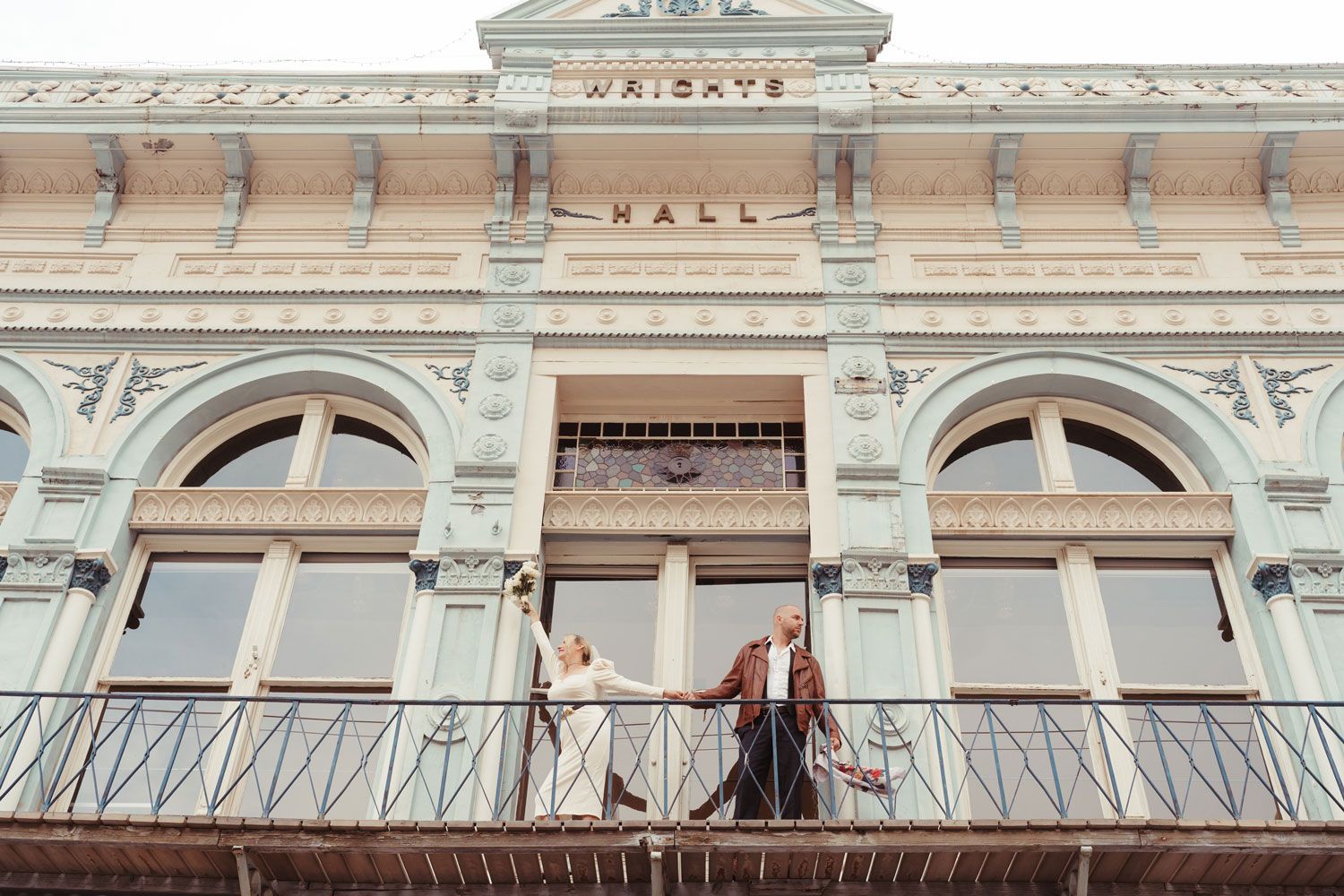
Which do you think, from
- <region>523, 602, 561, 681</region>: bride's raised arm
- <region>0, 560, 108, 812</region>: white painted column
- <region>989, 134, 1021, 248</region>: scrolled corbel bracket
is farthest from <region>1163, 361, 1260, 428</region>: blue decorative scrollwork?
<region>0, 560, 108, 812</region>: white painted column

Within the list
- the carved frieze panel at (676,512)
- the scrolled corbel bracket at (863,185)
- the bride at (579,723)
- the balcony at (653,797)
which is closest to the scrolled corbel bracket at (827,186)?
the scrolled corbel bracket at (863,185)

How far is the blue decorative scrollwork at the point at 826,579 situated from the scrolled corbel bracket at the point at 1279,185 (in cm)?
583

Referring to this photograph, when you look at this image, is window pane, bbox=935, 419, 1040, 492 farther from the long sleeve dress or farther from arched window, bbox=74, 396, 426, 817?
arched window, bbox=74, 396, 426, 817

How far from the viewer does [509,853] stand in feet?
24.7

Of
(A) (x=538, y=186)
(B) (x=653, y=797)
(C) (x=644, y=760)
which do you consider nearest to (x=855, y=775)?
(B) (x=653, y=797)

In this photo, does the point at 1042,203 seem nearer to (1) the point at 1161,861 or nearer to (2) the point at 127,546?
(1) the point at 1161,861

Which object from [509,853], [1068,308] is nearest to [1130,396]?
[1068,308]

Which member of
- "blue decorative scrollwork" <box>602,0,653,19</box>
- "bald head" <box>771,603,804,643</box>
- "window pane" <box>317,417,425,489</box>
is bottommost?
"bald head" <box>771,603,804,643</box>

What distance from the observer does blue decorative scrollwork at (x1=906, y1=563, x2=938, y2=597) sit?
10.0 metres

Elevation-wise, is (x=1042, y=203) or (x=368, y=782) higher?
(x=1042, y=203)

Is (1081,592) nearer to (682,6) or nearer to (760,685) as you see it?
(760,685)

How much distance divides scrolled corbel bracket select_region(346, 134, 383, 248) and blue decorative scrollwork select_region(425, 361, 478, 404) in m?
1.84

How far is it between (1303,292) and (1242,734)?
4.53 m

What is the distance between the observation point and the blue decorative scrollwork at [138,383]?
11.4 metres
